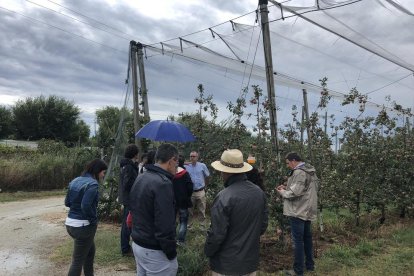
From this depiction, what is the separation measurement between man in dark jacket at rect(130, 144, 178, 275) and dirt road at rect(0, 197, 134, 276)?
2852 millimetres

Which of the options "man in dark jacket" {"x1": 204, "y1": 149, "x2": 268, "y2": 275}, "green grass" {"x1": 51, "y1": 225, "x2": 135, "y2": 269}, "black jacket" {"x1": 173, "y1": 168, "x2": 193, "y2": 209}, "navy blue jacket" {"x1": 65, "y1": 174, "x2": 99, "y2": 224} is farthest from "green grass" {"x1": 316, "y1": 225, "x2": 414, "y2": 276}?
"navy blue jacket" {"x1": 65, "y1": 174, "x2": 99, "y2": 224}

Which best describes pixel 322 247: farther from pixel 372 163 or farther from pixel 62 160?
pixel 62 160

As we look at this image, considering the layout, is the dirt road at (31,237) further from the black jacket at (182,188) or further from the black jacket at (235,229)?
the black jacket at (235,229)

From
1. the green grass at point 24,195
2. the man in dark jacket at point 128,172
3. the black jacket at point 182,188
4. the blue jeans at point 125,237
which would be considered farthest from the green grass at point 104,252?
the green grass at point 24,195

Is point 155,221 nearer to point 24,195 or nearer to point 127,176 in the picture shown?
point 127,176

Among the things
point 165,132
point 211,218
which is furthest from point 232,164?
point 165,132

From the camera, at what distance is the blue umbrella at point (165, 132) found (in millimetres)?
7332

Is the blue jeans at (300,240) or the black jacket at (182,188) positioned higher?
the black jacket at (182,188)

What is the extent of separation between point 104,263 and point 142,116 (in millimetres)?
5332

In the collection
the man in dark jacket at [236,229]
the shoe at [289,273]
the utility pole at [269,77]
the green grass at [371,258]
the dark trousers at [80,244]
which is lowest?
the green grass at [371,258]

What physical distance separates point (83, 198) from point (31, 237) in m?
4.62

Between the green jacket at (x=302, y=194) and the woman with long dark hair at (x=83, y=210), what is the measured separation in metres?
2.58

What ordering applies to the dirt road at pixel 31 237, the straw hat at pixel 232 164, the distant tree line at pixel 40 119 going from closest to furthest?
the straw hat at pixel 232 164 < the dirt road at pixel 31 237 < the distant tree line at pixel 40 119

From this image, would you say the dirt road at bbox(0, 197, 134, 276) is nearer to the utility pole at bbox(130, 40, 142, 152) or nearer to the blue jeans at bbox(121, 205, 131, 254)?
the blue jeans at bbox(121, 205, 131, 254)
